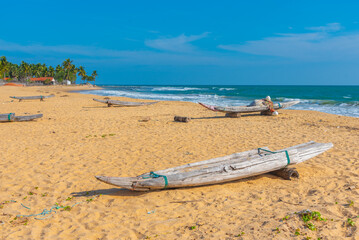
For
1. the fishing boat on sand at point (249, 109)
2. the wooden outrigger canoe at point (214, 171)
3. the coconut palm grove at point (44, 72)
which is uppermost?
the coconut palm grove at point (44, 72)

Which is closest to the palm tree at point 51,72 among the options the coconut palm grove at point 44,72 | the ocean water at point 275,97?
the coconut palm grove at point 44,72

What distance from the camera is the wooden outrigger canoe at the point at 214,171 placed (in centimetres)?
466

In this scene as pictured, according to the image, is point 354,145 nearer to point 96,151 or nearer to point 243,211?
point 243,211

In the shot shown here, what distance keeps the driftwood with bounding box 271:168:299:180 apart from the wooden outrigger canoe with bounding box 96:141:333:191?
0.40ft

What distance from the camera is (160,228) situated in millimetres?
3832

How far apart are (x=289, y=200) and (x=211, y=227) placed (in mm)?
1765

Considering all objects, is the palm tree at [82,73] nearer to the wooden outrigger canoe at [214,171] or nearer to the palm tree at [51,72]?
the palm tree at [51,72]

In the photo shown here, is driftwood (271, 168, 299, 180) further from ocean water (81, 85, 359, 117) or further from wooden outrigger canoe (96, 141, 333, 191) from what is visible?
ocean water (81, 85, 359, 117)

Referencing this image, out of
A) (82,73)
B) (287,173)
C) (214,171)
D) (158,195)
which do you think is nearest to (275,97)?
(287,173)

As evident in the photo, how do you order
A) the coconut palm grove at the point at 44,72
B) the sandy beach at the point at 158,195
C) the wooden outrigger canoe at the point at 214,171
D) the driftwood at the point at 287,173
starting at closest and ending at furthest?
1. the sandy beach at the point at 158,195
2. the wooden outrigger canoe at the point at 214,171
3. the driftwood at the point at 287,173
4. the coconut palm grove at the point at 44,72

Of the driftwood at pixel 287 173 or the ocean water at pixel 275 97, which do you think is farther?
the ocean water at pixel 275 97

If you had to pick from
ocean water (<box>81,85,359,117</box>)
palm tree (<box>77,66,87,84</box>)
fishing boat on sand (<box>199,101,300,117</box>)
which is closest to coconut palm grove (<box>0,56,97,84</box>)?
palm tree (<box>77,66,87,84</box>)

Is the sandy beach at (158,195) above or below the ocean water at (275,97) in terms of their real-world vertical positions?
below

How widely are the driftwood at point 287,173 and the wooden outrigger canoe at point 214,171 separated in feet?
0.40
